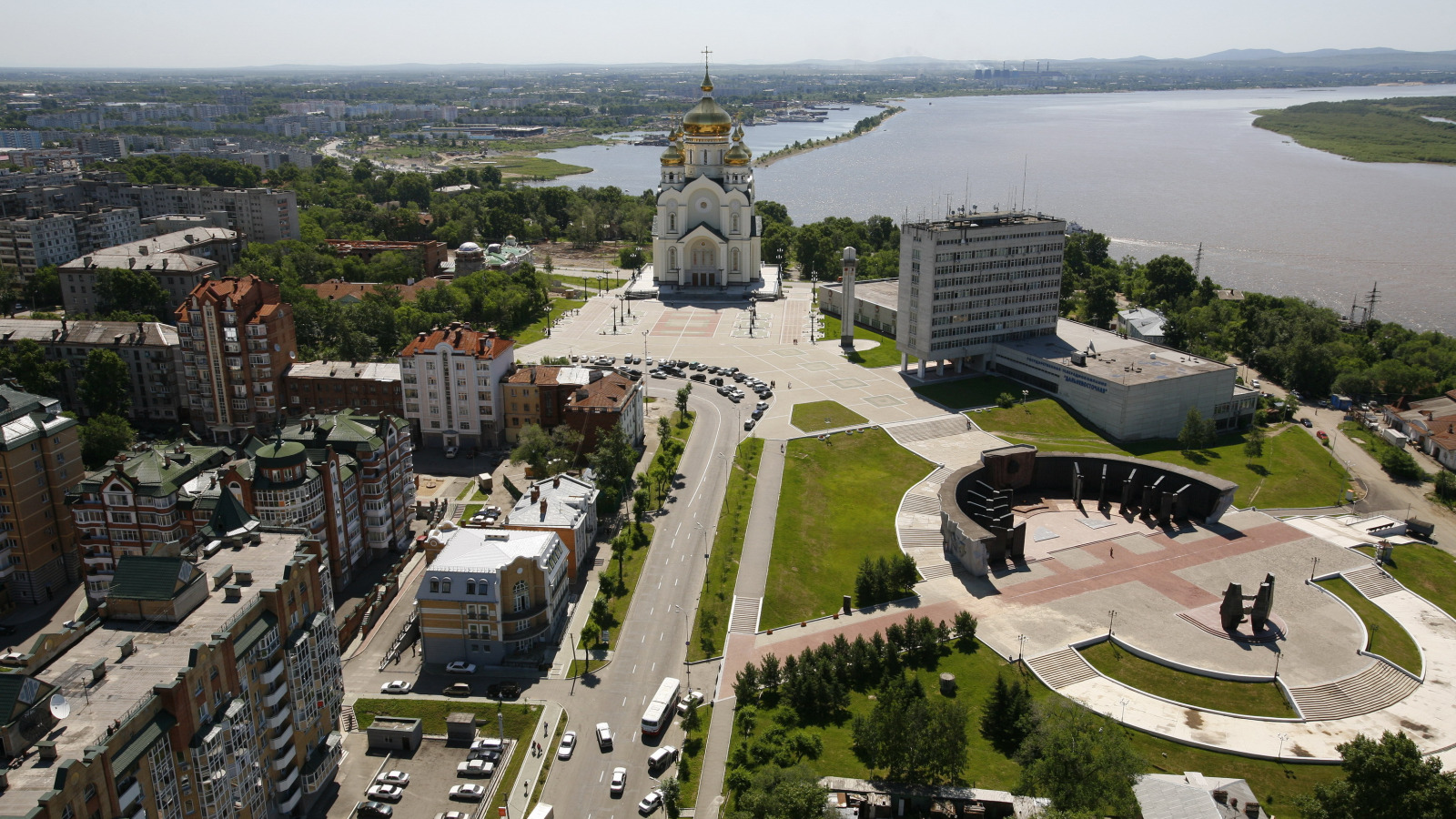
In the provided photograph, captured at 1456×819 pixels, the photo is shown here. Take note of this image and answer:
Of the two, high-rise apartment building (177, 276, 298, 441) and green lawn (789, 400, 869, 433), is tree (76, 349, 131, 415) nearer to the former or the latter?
high-rise apartment building (177, 276, 298, 441)

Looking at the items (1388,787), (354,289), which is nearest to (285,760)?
(1388,787)

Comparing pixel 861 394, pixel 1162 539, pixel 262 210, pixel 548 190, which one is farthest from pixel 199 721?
pixel 548 190

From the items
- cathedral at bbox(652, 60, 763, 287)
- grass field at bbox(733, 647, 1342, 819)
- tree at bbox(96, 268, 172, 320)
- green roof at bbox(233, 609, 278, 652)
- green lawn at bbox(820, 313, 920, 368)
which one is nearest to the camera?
green roof at bbox(233, 609, 278, 652)

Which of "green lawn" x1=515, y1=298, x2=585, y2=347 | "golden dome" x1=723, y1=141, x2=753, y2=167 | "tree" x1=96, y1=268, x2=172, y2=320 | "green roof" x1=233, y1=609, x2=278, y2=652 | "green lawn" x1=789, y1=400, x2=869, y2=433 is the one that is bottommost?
"green lawn" x1=789, y1=400, x2=869, y2=433

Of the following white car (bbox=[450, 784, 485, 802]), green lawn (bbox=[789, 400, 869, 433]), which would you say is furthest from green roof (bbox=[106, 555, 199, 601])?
green lawn (bbox=[789, 400, 869, 433])

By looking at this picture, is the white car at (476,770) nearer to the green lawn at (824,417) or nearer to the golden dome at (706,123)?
the green lawn at (824,417)

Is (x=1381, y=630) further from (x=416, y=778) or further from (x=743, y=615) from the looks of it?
(x=416, y=778)

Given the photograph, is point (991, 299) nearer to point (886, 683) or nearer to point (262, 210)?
point (886, 683)
